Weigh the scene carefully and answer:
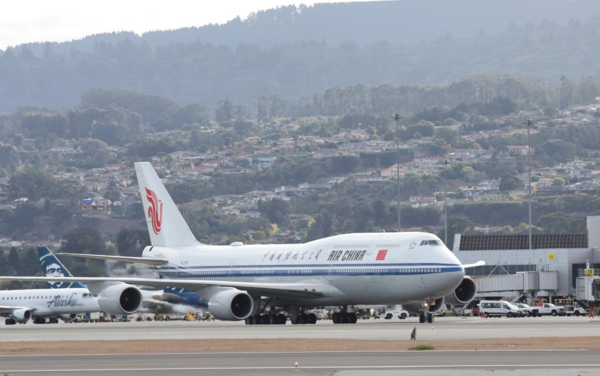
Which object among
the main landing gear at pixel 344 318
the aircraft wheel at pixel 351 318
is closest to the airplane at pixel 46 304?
the main landing gear at pixel 344 318

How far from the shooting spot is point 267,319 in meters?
68.6

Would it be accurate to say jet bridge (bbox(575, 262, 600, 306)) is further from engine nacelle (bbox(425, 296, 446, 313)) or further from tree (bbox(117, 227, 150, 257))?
tree (bbox(117, 227, 150, 257))

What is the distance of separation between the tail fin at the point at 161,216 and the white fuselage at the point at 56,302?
14.2 metres

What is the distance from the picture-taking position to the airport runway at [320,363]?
33656 millimetres

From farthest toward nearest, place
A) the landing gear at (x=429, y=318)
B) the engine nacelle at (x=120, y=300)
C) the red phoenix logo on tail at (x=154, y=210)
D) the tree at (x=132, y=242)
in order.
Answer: the tree at (x=132, y=242) → the red phoenix logo on tail at (x=154, y=210) → the engine nacelle at (x=120, y=300) → the landing gear at (x=429, y=318)

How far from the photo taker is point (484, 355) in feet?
124

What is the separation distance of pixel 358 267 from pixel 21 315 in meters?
35.3

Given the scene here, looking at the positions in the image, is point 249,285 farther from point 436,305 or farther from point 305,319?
point 436,305

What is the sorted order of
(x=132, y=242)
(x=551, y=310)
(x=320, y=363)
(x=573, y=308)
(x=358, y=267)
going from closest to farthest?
(x=320, y=363) → (x=358, y=267) → (x=551, y=310) → (x=573, y=308) → (x=132, y=242)

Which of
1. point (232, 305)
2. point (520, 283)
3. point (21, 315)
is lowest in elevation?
point (21, 315)

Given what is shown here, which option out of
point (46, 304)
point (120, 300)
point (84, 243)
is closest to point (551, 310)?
point (120, 300)

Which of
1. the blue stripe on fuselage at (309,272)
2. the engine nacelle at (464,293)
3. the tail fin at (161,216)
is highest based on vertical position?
the tail fin at (161,216)

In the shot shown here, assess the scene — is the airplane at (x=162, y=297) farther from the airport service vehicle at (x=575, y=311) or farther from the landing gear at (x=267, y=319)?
the airport service vehicle at (x=575, y=311)

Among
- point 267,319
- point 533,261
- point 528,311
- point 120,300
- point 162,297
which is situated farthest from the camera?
point 533,261
